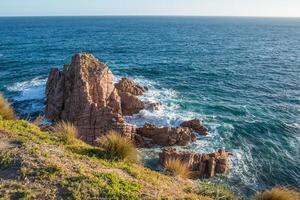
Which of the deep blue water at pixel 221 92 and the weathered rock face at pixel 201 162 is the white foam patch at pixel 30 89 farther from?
the weathered rock face at pixel 201 162

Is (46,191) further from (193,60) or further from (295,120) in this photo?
(193,60)

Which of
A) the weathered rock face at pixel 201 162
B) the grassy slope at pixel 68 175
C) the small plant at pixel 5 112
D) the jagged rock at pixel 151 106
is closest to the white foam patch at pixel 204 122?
the jagged rock at pixel 151 106

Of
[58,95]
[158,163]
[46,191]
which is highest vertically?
[46,191]

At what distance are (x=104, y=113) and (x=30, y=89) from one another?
67.1 ft

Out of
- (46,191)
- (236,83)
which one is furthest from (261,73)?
(46,191)

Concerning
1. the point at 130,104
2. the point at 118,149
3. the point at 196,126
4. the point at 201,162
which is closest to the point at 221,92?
the point at 196,126

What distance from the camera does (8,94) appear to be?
143 feet

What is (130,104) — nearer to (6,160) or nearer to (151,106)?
(151,106)

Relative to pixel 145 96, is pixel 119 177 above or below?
above

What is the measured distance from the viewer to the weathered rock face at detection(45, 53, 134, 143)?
95.0ft

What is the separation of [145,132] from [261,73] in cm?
3417

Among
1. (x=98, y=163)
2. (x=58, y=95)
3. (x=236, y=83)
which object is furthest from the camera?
(x=236, y=83)

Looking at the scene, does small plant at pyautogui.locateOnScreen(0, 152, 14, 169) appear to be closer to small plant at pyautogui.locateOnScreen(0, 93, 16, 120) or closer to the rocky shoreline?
small plant at pyautogui.locateOnScreen(0, 93, 16, 120)

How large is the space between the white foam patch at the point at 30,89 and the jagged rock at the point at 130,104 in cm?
1153
